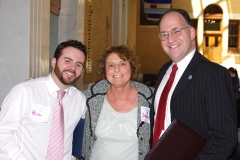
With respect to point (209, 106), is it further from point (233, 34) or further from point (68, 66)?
point (233, 34)

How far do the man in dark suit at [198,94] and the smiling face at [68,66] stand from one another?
2.28 ft

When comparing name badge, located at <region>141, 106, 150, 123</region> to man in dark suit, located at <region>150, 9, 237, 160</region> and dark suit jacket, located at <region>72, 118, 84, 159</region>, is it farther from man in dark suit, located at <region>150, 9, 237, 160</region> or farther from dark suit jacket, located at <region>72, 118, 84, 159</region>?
dark suit jacket, located at <region>72, 118, 84, 159</region>

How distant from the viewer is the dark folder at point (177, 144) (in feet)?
6.70

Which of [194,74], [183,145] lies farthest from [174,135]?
[194,74]

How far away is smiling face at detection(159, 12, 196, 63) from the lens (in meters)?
2.36

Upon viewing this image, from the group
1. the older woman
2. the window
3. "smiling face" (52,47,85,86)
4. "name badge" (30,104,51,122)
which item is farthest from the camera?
the window

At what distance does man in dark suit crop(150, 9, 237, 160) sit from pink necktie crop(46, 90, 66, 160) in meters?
0.72

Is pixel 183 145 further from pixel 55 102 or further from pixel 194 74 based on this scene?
pixel 55 102

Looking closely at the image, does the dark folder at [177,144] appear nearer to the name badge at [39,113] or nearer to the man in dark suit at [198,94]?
the man in dark suit at [198,94]

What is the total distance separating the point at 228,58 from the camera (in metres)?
20.1

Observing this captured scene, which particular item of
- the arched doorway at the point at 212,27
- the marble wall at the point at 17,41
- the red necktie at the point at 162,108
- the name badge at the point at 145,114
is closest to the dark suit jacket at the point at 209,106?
the red necktie at the point at 162,108

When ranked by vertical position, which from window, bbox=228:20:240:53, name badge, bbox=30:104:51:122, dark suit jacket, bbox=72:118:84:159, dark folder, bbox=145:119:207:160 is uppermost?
window, bbox=228:20:240:53

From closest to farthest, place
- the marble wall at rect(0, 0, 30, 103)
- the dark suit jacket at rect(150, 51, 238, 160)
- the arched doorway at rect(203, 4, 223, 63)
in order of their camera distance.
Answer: the dark suit jacket at rect(150, 51, 238, 160) < the marble wall at rect(0, 0, 30, 103) < the arched doorway at rect(203, 4, 223, 63)

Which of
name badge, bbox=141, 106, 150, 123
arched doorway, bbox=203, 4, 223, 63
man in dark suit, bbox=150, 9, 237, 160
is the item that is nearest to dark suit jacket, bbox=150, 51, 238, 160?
man in dark suit, bbox=150, 9, 237, 160
